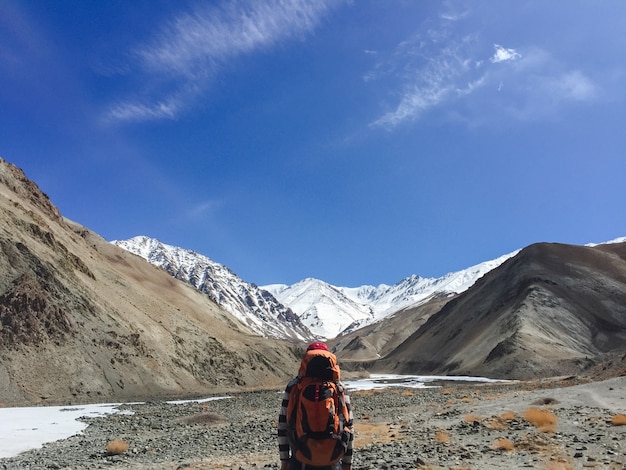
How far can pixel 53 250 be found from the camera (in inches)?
2820

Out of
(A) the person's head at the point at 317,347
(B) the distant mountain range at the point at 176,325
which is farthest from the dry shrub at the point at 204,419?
(A) the person's head at the point at 317,347

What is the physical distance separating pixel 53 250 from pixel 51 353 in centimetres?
2203

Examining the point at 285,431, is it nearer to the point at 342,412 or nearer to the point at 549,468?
the point at 342,412

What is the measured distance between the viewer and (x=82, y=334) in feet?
196

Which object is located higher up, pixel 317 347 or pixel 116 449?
pixel 317 347

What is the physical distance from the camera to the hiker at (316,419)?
652 centimetres

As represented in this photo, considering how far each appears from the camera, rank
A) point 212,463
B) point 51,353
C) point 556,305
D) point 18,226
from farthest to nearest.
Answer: point 556,305
point 18,226
point 51,353
point 212,463

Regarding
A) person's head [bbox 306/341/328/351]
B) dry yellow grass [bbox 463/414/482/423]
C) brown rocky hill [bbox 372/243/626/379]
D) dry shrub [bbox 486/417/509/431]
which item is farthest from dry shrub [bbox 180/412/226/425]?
brown rocky hill [bbox 372/243/626/379]

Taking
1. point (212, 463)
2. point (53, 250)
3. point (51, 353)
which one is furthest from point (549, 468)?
point (53, 250)

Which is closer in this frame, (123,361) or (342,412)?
Answer: (342,412)

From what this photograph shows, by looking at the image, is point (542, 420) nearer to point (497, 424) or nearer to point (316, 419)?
point (497, 424)

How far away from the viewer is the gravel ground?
14266mm

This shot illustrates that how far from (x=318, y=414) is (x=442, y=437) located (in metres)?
13.9

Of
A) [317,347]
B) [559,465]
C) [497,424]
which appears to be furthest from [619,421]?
[317,347]
